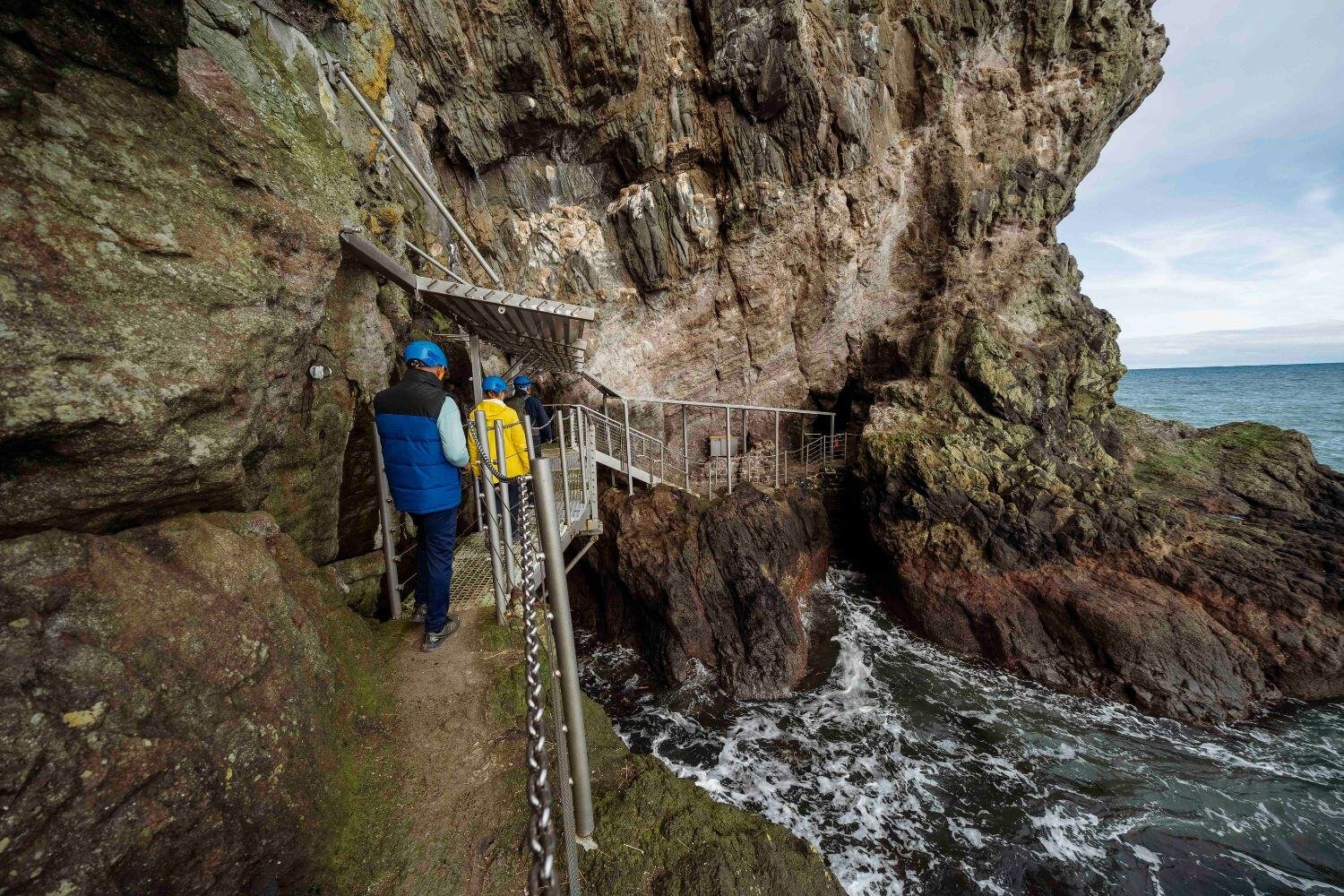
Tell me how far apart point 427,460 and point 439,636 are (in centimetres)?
145

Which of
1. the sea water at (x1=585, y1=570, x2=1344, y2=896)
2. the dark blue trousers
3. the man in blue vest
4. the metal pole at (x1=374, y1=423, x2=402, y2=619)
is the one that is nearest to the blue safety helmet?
the man in blue vest

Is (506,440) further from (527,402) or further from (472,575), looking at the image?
(527,402)

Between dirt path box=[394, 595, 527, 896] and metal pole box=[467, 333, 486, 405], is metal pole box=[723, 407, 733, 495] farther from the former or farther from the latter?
dirt path box=[394, 595, 527, 896]

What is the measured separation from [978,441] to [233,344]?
12299 mm

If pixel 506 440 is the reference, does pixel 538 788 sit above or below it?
below

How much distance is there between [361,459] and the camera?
14.0 feet

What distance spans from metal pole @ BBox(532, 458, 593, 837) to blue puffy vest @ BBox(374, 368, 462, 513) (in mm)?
1733

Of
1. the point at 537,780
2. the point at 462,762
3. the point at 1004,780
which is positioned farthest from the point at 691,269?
the point at 537,780

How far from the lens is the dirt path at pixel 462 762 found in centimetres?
205

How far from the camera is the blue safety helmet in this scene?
3355 mm

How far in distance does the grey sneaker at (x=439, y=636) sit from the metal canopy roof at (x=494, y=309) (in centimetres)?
289

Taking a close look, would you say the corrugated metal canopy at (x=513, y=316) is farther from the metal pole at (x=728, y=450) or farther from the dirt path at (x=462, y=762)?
the metal pole at (x=728, y=450)

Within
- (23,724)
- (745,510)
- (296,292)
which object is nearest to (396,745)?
(23,724)

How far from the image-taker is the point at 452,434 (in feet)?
10.6
